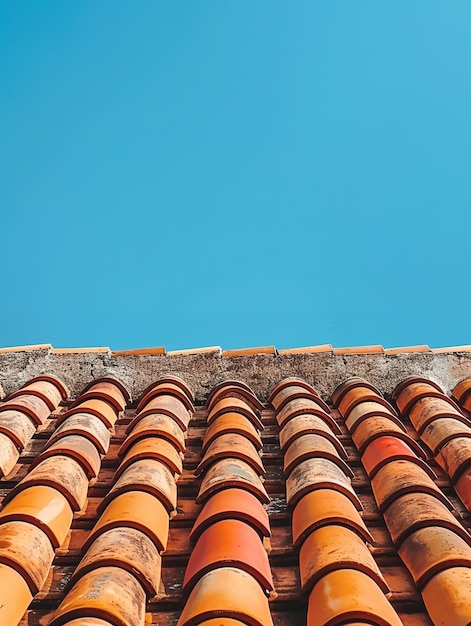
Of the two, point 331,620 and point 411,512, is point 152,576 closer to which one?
point 331,620

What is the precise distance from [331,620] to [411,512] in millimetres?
849

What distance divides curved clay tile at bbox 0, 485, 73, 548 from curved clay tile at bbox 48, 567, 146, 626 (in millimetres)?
454

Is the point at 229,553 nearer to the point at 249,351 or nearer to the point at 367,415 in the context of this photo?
the point at 367,415

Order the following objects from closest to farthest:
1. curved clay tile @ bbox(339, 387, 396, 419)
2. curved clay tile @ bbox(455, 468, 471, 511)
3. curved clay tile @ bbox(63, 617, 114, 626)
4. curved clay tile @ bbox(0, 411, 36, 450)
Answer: curved clay tile @ bbox(63, 617, 114, 626), curved clay tile @ bbox(455, 468, 471, 511), curved clay tile @ bbox(0, 411, 36, 450), curved clay tile @ bbox(339, 387, 396, 419)

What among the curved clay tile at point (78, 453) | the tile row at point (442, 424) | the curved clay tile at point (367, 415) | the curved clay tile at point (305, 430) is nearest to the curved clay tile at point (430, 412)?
the tile row at point (442, 424)

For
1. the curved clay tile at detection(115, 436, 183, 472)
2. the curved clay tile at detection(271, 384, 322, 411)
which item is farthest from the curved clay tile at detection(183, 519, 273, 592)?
the curved clay tile at detection(271, 384, 322, 411)

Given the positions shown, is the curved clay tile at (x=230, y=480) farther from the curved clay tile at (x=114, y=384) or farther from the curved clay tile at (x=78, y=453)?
the curved clay tile at (x=114, y=384)

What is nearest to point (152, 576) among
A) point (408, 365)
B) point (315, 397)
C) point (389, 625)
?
point (389, 625)

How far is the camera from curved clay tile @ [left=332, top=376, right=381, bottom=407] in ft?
13.8

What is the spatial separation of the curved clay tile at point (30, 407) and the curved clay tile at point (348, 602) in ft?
7.78

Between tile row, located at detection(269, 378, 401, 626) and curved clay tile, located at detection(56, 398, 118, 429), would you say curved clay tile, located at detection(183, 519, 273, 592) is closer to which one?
tile row, located at detection(269, 378, 401, 626)

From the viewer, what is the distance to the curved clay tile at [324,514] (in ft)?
7.55

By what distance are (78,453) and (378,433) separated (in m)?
1.62

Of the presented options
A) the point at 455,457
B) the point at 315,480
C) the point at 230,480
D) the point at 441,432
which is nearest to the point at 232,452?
the point at 230,480
